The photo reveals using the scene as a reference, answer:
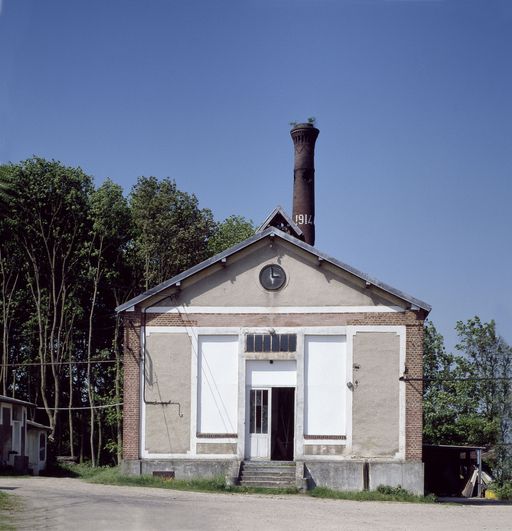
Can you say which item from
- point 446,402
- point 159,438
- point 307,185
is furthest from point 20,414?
point 446,402

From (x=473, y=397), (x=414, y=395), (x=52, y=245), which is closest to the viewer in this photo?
(x=414, y=395)

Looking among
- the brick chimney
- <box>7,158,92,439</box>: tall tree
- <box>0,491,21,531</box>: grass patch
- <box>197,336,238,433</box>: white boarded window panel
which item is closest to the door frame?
<box>197,336,238,433</box>: white boarded window panel

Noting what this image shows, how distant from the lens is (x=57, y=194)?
45562mm

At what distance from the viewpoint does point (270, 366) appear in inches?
1189

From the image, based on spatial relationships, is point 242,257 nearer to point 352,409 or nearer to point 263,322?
point 263,322

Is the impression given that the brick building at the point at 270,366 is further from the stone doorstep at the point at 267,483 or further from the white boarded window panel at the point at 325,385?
the stone doorstep at the point at 267,483

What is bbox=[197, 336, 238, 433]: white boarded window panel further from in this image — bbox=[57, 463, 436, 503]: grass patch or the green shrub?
the green shrub

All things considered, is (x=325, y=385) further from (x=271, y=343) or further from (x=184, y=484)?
(x=184, y=484)

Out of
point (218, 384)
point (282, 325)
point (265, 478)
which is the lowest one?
point (265, 478)

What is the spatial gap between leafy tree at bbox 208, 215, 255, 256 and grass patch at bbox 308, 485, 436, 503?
24003 millimetres

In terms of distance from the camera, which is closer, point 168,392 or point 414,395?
point 414,395

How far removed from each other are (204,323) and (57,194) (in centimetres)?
1802

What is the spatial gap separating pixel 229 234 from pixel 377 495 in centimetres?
2799

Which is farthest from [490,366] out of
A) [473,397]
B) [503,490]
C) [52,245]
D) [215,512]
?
[215,512]
